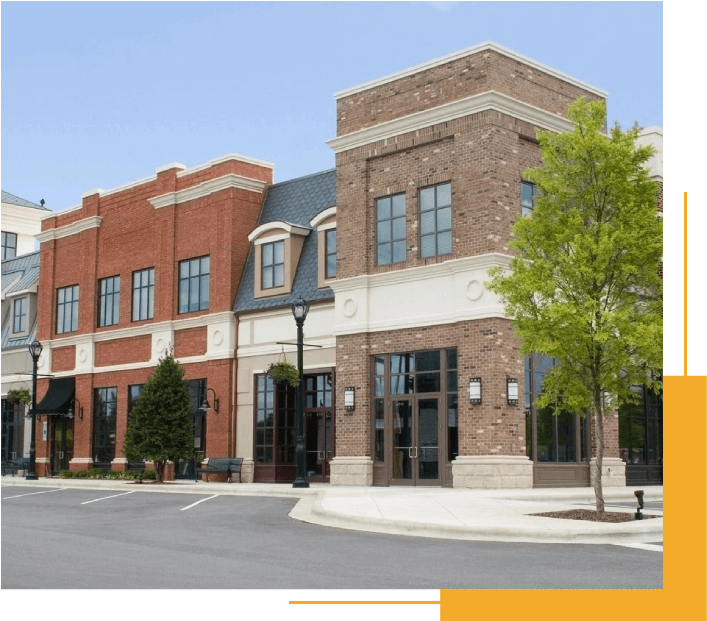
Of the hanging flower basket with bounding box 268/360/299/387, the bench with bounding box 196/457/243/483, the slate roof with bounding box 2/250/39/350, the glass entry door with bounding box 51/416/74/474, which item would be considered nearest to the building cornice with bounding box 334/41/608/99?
the hanging flower basket with bounding box 268/360/299/387

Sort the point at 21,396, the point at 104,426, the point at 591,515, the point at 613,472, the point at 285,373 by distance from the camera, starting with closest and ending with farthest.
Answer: the point at 591,515, the point at 613,472, the point at 285,373, the point at 104,426, the point at 21,396

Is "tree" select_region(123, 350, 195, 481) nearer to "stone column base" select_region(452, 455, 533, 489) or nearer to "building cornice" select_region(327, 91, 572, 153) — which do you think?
"building cornice" select_region(327, 91, 572, 153)

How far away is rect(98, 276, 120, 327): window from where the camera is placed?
37188 millimetres

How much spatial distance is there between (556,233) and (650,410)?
14902mm

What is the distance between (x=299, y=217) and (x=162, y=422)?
25.8 ft

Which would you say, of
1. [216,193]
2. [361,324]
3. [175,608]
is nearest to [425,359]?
[361,324]

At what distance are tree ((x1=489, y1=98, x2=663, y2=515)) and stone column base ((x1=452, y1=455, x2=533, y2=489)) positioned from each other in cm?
591

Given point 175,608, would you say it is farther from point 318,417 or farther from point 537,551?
point 318,417

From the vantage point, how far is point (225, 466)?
30781 millimetres

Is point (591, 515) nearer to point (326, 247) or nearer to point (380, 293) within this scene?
point (380, 293)

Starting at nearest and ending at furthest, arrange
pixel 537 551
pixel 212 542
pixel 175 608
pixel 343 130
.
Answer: pixel 175 608
pixel 537 551
pixel 212 542
pixel 343 130

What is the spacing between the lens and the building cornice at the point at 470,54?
82.3 feet

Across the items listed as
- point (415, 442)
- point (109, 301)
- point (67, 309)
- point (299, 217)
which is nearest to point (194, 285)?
point (299, 217)

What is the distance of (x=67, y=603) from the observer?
5.33m
